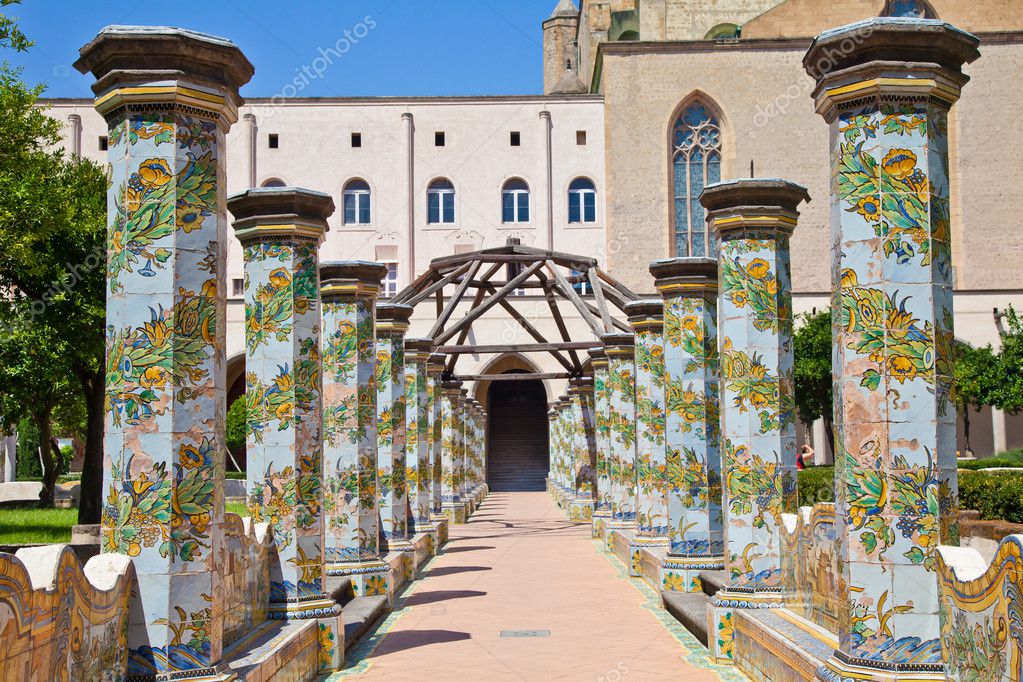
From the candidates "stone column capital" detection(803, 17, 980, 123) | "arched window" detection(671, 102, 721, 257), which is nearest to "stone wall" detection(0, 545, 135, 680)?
"stone column capital" detection(803, 17, 980, 123)

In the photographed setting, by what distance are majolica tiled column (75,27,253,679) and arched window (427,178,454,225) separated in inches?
1366

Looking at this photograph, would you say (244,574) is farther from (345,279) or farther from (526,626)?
(345,279)

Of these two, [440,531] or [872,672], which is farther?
[440,531]

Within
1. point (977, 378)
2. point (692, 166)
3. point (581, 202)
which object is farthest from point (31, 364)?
point (692, 166)

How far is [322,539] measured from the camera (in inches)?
369

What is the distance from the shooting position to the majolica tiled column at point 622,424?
17.6 meters

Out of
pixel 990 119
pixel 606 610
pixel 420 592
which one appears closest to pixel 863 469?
pixel 606 610

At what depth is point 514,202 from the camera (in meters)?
41.2

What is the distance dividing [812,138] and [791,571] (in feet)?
111

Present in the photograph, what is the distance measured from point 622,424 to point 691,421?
5956 millimetres

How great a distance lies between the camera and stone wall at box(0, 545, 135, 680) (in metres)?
4.27

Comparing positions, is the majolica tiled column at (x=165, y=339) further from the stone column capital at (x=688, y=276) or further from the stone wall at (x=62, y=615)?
the stone column capital at (x=688, y=276)

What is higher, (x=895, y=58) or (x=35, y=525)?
(x=895, y=58)

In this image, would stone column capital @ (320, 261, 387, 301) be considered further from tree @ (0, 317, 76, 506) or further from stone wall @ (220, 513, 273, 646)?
tree @ (0, 317, 76, 506)
